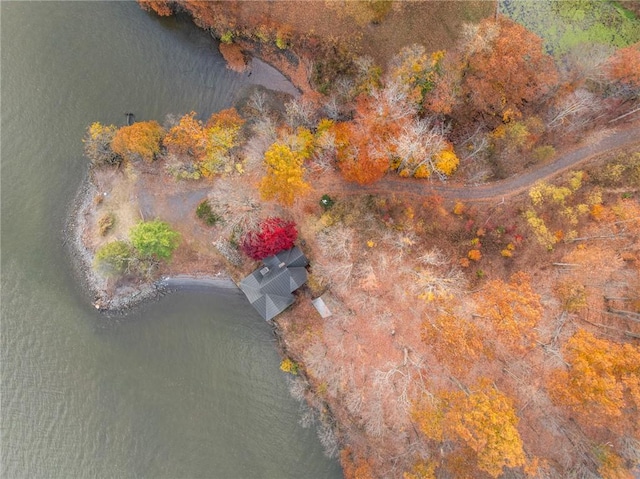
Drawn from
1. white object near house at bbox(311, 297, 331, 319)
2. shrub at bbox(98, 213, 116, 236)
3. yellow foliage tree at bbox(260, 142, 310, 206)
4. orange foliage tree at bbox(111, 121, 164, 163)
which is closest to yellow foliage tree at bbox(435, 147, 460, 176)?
yellow foliage tree at bbox(260, 142, 310, 206)

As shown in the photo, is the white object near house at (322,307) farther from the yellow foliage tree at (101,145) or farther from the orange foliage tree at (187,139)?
the yellow foliage tree at (101,145)

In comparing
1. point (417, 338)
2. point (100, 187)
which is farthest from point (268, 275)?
point (100, 187)

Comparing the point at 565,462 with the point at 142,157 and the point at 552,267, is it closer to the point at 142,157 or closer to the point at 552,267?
the point at 552,267

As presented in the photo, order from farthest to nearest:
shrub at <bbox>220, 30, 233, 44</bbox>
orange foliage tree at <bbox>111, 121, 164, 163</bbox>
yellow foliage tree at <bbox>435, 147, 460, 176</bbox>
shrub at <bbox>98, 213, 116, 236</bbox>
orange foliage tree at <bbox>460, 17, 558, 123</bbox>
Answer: shrub at <bbox>98, 213, 116, 236</bbox>, shrub at <bbox>220, 30, 233, 44</bbox>, orange foliage tree at <bbox>111, 121, 164, 163</bbox>, yellow foliage tree at <bbox>435, 147, 460, 176</bbox>, orange foliage tree at <bbox>460, 17, 558, 123</bbox>

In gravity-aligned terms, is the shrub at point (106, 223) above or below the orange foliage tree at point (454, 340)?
above

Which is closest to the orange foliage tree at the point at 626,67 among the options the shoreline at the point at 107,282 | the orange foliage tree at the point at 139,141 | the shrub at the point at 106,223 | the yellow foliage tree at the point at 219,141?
the yellow foliage tree at the point at 219,141

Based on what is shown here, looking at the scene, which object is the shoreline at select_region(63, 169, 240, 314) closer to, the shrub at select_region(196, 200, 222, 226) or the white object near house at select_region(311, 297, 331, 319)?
the shrub at select_region(196, 200, 222, 226)
